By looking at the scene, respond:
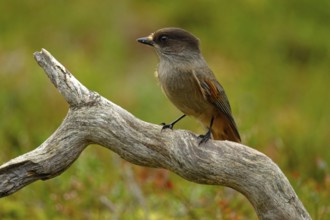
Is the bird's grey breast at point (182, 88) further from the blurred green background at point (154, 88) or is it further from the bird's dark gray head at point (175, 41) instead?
the blurred green background at point (154, 88)

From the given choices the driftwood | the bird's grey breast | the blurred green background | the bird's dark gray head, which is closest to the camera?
the driftwood

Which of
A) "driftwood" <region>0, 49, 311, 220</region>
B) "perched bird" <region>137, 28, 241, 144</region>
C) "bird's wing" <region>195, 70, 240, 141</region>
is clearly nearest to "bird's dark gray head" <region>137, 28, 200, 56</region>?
"perched bird" <region>137, 28, 241, 144</region>

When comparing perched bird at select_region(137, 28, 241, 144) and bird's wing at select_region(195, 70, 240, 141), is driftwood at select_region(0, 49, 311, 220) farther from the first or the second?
bird's wing at select_region(195, 70, 240, 141)

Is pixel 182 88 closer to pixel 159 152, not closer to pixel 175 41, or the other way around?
pixel 175 41

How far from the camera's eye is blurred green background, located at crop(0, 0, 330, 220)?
5328 millimetres

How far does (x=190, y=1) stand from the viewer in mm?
11609

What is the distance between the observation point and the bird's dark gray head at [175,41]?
453 centimetres

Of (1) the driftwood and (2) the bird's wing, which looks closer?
(1) the driftwood

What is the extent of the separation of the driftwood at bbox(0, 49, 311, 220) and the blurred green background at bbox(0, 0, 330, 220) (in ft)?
2.77

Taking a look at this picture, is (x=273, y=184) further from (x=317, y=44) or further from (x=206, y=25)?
(x=206, y=25)

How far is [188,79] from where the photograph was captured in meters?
4.48

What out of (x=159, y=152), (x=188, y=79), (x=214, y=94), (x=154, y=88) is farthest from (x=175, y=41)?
(x=154, y=88)

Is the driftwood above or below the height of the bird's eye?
below

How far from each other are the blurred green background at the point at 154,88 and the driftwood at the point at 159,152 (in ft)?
2.77
